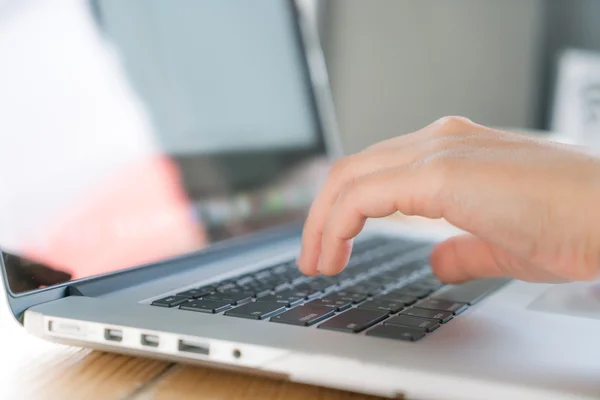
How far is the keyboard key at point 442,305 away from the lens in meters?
0.53

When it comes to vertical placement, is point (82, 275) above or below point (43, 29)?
below

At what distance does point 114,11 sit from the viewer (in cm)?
65

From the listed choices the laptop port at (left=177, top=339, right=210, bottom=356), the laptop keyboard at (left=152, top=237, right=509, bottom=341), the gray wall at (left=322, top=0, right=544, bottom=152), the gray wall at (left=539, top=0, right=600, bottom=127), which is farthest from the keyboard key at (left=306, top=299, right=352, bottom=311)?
the gray wall at (left=539, top=0, right=600, bottom=127)

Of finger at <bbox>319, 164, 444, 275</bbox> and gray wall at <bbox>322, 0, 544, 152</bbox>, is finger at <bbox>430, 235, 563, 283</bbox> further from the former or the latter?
gray wall at <bbox>322, 0, 544, 152</bbox>

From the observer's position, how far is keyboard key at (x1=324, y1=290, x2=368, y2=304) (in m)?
0.55

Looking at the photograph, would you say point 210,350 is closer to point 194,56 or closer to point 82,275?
point 82,275

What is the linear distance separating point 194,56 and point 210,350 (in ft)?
1.38

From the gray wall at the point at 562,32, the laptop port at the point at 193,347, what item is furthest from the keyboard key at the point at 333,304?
the gray wall at the point at 562,32

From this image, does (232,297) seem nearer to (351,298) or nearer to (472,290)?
(351,298)

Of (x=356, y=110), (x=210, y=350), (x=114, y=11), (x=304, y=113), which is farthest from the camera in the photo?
(x=356, y=110)

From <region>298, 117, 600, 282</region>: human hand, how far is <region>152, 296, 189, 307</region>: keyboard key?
11 centimetres

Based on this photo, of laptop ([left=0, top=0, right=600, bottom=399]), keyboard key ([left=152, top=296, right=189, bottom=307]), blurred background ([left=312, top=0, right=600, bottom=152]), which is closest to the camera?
laptop ([left=0, top=0, right=600, bottom=399])

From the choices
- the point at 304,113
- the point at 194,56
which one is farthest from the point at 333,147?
the point at 194,56

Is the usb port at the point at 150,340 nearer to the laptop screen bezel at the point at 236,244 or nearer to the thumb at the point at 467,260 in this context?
the laptop screen bezel at the point at 236,244
